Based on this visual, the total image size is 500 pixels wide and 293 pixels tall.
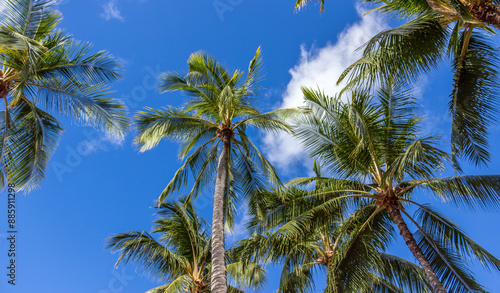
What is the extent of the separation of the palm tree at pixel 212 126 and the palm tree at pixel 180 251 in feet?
5.52

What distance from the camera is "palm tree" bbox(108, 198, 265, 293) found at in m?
12.2

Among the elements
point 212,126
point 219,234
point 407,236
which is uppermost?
point 212,126

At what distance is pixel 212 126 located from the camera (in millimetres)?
11570

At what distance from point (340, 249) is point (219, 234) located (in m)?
3.26

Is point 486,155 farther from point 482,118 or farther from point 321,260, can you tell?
point 321,260

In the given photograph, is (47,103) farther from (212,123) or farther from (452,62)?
(452,62)

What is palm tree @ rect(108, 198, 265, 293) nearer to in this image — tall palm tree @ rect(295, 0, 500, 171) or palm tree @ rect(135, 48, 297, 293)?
palm tree @ rect(135, 48, 297, 293)

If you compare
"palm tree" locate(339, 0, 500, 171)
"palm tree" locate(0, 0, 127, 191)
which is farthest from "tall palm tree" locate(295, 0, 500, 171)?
"palm tree" locate(0, 0, 127, 191)

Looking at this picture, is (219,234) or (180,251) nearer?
(219,234)

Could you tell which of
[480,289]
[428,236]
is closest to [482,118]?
[428,236]

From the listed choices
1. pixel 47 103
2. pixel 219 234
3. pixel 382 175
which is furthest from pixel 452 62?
pixel 47 103

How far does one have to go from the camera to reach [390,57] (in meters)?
7.84

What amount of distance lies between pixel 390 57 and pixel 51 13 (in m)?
8.88

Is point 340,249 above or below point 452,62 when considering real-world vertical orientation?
below
